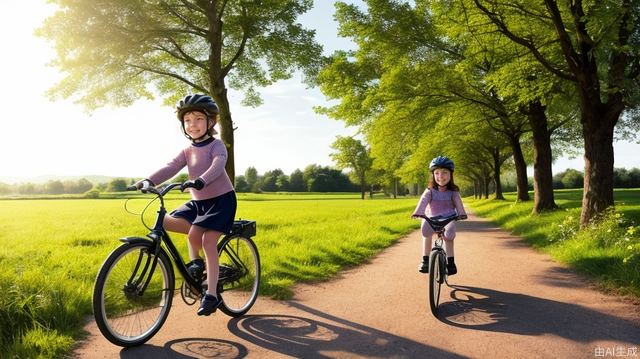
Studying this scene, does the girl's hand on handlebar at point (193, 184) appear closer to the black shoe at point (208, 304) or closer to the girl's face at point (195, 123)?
the girl's face at point (195, 123)

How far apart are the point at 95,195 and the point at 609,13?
66775 millimetres

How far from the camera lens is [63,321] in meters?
4.71

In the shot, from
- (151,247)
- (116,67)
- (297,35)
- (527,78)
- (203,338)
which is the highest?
(297,35)

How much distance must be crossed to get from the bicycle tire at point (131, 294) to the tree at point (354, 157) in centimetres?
6856

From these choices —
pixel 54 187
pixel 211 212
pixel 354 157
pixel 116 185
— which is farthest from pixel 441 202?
pixel 116 185

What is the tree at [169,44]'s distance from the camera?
12.9m

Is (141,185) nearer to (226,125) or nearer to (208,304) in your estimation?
(208,304)

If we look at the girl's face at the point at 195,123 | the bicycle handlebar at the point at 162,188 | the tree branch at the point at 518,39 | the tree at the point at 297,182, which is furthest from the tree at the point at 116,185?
the bicycle handlebar at the point at 162,188

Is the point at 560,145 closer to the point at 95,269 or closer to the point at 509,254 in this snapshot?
the point at 509,254

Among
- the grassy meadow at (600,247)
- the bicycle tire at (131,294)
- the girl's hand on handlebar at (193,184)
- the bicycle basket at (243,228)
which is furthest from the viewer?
the grassy meadow at (600,247)

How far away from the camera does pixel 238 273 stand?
5484 mm

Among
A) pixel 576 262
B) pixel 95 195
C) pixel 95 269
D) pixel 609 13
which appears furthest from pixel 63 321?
pixel 95 195

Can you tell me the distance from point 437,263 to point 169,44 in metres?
13.6

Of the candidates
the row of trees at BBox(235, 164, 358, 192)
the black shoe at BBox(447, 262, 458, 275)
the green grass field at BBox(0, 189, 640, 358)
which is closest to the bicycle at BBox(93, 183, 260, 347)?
the green grass field at BBox(0, 189, 640, 358)
